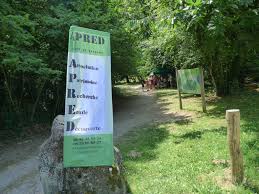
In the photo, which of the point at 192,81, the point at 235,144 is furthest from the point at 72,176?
the point at 192,81

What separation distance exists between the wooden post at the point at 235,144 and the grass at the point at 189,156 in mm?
141

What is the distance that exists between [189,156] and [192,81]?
6027 millimetres

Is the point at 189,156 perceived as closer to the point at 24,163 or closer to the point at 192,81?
the point at 24,163

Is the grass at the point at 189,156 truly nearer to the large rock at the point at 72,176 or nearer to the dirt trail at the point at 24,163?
the large rock at the point at 72,176

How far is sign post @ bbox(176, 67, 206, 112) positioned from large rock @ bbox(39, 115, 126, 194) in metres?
7.40

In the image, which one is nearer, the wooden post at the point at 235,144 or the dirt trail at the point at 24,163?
the wooden post at the point at 235,144

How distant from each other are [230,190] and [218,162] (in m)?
1.31

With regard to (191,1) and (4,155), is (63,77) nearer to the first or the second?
(4,155)

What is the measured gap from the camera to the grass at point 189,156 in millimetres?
5555

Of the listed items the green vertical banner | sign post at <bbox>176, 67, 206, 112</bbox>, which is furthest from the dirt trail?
the green vertical banner

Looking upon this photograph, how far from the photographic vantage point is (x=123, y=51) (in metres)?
15.6

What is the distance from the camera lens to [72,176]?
194 inches

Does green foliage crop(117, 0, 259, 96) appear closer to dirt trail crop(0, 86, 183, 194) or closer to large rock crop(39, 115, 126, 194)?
dirt trail crop(0, 86, 183, 194)

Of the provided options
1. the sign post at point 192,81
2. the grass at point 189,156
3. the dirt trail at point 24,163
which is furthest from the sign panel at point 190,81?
the dirt trail at point 24,163
